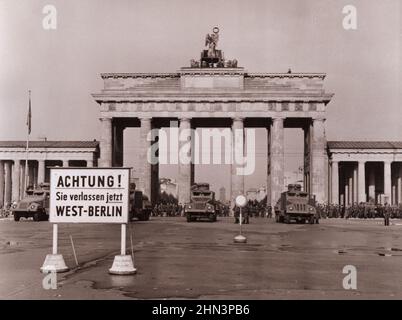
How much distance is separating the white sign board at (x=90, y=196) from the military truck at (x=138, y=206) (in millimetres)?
35687

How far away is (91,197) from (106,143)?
65030mm

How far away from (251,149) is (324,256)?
69267 mm

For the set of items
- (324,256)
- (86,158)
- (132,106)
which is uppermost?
(132,106)

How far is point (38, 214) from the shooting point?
5038 centimetres

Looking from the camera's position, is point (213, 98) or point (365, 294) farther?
point (213, 98)

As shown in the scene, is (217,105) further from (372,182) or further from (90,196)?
(90,196)

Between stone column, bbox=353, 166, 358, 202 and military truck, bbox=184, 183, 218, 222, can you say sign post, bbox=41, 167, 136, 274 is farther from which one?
stone column, bbox=353, 166, 358, 202

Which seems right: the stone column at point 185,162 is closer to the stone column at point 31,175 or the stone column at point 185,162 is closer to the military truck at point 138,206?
the military truck at point 138,206

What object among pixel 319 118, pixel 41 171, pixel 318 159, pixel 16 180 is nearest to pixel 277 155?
pixel 318 159

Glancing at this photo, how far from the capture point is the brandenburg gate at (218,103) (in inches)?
3029

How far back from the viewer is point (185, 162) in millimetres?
77188

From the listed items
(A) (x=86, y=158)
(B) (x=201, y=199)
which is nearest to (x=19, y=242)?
(B) (x=201, y=199)

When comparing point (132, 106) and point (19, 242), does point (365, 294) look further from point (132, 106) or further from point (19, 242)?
point (132, 106)

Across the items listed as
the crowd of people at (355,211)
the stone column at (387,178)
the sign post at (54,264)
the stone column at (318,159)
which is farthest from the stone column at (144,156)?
the sign post at (54,264)
